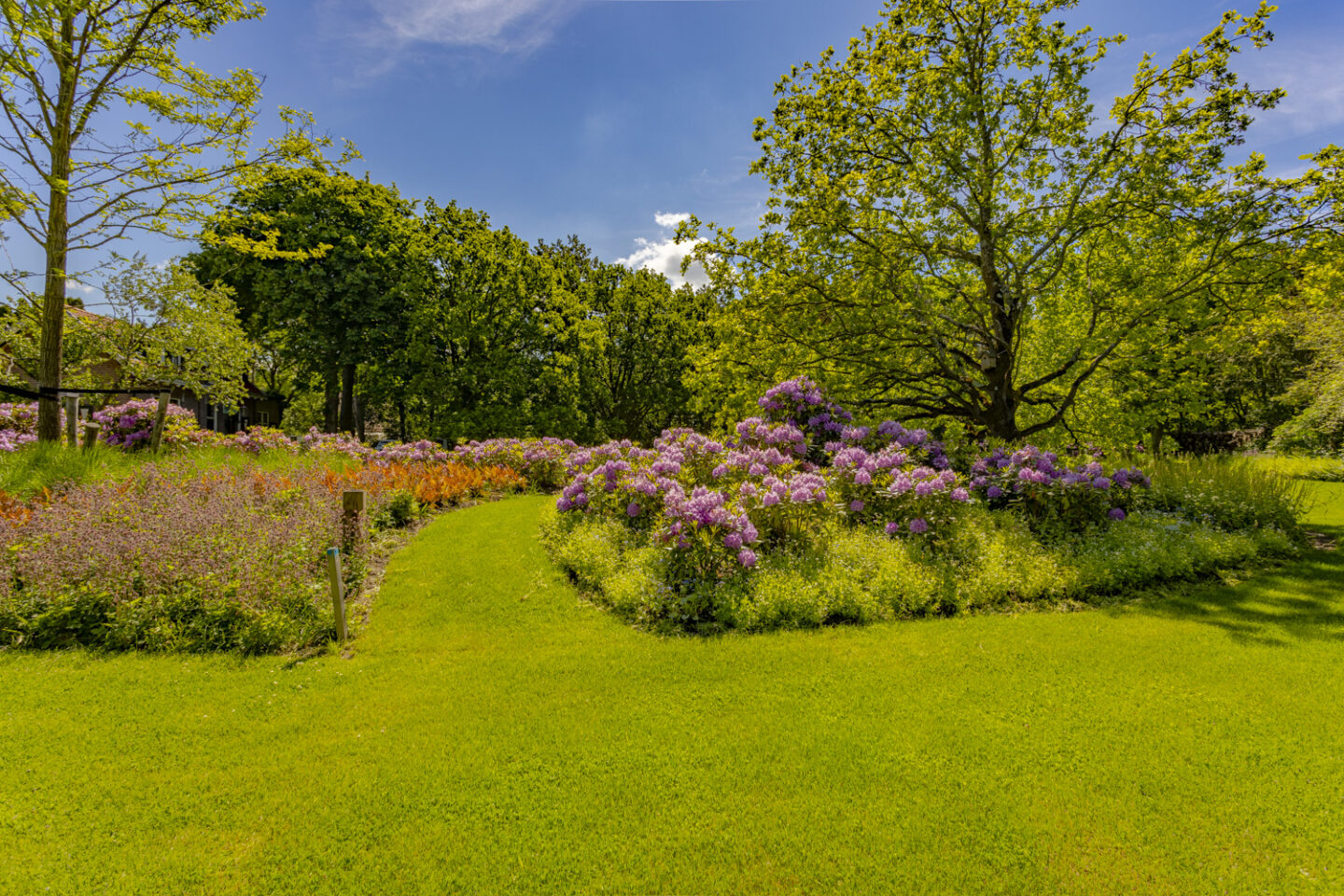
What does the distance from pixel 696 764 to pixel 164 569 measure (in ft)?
17.4

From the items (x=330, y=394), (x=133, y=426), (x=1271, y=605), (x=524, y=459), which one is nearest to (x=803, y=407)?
(x=1271, y=605)

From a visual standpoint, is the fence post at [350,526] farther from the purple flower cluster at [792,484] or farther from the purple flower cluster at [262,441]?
the purple flower cluster at [262,441]

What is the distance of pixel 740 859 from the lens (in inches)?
99.2

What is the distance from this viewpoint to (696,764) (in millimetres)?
3168

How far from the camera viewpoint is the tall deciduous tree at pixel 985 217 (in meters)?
8.21

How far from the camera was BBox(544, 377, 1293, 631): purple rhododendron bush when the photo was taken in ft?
18.0

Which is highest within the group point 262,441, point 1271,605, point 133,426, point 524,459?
point 133,426

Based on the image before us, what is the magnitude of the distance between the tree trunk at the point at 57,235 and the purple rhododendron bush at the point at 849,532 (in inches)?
320

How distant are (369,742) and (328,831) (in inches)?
28.9

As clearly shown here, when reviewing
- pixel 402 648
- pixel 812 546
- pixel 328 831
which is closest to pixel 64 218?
pixel 402 648

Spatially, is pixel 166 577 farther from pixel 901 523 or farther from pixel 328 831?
pixel 901 523

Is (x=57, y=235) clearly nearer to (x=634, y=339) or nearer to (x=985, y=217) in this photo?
(x=985, y=217)

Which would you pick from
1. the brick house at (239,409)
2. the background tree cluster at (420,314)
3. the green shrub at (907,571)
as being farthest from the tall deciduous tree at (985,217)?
the brick house at (239,409)

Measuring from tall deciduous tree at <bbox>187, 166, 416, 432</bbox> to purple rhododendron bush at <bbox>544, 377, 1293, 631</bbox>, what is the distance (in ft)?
59.0
